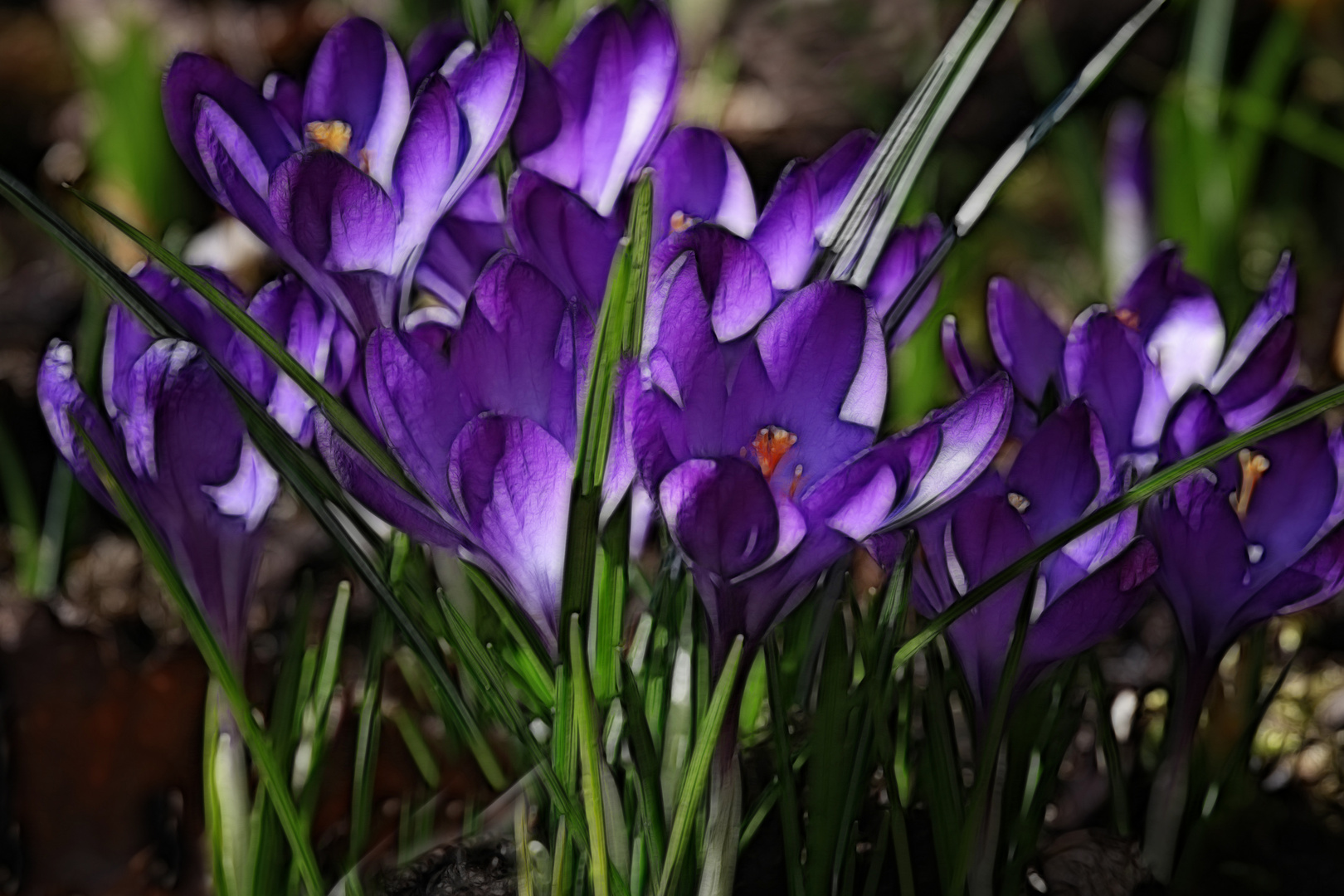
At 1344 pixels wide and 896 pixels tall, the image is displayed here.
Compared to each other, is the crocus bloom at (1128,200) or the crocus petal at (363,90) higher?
the crocus bloom at (1128,200)

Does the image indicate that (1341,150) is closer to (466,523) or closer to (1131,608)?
(1131,608)

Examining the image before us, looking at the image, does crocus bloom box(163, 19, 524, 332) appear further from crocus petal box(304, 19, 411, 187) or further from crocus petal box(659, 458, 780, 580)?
crocus petal box(659, 458, 780, 580)

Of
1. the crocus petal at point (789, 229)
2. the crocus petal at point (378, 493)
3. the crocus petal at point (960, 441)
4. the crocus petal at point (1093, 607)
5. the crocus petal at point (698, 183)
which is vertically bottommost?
the crocus petal at point (1093, 607)

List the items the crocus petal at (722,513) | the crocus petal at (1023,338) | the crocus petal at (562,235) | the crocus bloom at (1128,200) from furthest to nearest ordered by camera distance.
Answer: the crocus bloom at (1128,200), the crocus petal at (1023,338), the crocus petal at (562,235), the crocus petal at (722,513)

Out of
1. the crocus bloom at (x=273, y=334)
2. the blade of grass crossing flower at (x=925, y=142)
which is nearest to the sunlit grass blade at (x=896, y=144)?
the blade of grass crossing flower at (x=925, y=142)

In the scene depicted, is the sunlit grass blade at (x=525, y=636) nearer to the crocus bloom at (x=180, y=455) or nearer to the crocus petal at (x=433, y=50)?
the crocus bloom at (x=180, y=455)

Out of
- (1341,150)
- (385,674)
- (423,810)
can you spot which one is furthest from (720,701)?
(1341,150)

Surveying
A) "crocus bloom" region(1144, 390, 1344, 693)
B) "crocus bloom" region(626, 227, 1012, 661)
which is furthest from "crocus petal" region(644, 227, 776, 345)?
"crocus bloom" region(1144, 390, 1344, 693)
